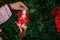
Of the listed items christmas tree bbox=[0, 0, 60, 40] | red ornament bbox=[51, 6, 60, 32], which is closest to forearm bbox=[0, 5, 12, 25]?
christmas tree bbox=[0, 0, 60, 40]

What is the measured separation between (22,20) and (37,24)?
0.42 feet

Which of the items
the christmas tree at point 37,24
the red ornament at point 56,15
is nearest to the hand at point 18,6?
→ the christmas tree at point 37,24

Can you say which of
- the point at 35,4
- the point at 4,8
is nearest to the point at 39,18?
the point at 35,4

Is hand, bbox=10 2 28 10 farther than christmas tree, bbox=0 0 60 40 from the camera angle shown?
Yes

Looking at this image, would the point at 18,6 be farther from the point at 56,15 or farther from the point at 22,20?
the point at 56,15

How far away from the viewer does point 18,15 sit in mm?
1514

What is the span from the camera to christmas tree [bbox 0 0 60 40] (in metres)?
1.40

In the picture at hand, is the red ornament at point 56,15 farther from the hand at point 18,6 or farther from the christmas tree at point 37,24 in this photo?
the hand at point 18,6

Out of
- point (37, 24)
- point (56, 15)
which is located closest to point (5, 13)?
point (37, 24)

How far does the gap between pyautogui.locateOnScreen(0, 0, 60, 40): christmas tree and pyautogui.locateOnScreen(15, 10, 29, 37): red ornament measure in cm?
3

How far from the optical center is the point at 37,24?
1.45m

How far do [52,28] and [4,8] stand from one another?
413 millimetres

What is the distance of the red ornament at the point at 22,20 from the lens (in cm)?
144

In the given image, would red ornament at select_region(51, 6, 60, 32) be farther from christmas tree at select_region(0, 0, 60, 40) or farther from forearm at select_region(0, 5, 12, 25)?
forearm at select_region(0, 5, 12, 25)
